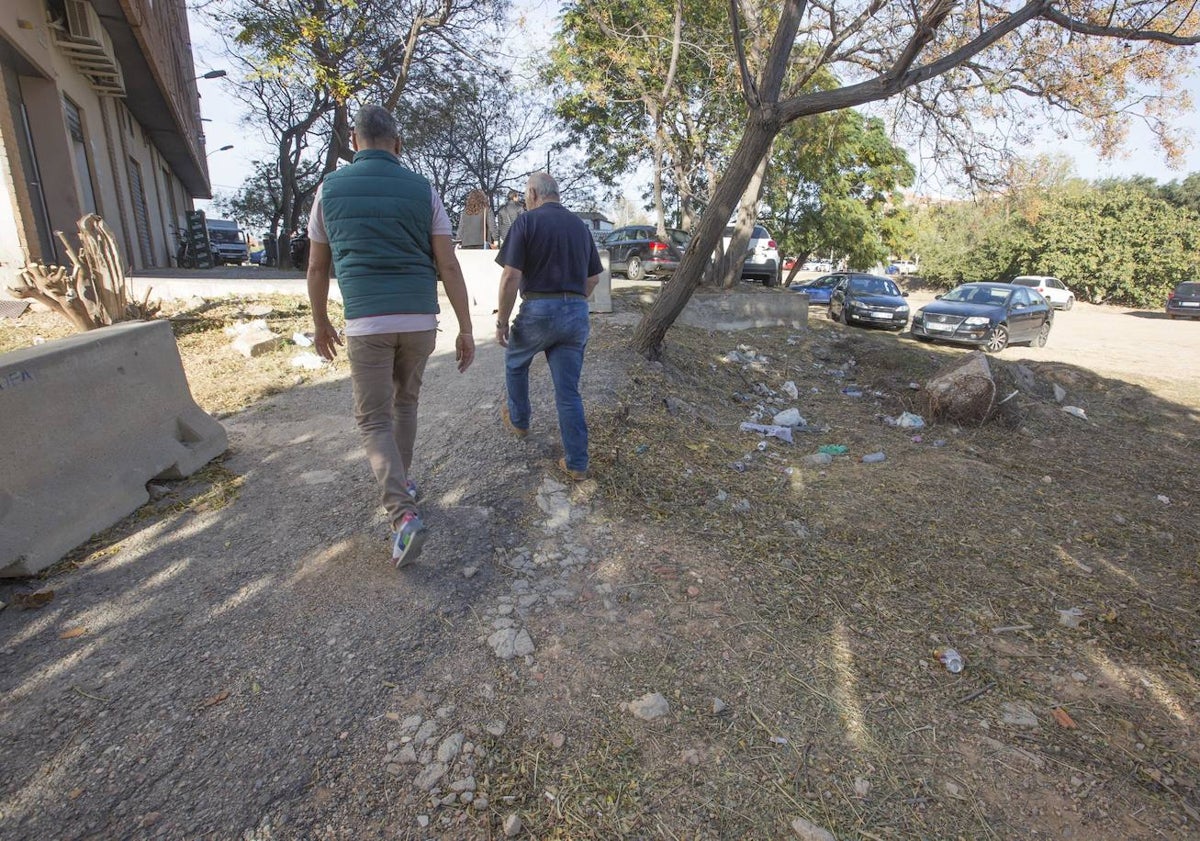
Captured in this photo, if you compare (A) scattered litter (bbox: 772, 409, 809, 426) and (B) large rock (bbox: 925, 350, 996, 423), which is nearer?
(A) scattered litter (bbox: 772, 409, 809, 426)

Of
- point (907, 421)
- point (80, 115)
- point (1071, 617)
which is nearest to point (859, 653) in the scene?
point (1071, 617)

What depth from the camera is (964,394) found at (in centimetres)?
681

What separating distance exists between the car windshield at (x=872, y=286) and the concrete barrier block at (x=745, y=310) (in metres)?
6.21

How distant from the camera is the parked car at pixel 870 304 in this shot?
55.8 ft

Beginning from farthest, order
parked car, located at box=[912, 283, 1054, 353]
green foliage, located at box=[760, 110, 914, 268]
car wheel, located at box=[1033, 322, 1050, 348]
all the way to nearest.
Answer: green foliage, located at box=[760, 110, 914, 268] < car wheel, located at box=[1033, 322, 1050, 348] < parked car, located at box=[912, 283, 1054, 353]

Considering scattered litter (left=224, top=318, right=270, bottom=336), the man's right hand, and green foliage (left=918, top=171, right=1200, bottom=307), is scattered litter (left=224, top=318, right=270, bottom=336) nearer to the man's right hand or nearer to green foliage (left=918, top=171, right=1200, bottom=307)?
the man's right hand

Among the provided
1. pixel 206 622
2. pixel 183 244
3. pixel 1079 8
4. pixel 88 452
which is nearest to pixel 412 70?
pixel 183 244

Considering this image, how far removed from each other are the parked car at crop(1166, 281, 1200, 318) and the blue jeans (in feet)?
96.0

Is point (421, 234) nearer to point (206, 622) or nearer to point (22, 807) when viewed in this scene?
point (206, 622)

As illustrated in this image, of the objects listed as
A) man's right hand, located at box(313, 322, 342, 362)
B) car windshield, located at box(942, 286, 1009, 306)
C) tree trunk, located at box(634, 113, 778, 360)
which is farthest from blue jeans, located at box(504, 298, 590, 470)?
car windshield, located at box(942, 286, 1009, 306)

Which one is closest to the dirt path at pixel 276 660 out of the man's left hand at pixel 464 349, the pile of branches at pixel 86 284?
A: the man's left hand at pixel 464 349

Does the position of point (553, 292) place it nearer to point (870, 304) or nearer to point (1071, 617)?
point (1071, 617)

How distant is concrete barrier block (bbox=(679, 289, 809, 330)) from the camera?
37.8 ft

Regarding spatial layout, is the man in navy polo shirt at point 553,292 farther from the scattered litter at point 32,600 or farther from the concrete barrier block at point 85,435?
the scattered litter at point 32,600
